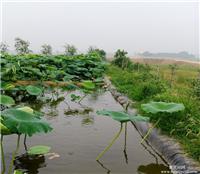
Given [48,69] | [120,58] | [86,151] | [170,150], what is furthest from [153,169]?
[120,58]

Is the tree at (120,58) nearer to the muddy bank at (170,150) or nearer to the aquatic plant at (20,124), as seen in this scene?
the muddy bank at (170,150)

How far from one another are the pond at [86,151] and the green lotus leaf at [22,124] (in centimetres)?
79

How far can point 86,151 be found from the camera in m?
4.51

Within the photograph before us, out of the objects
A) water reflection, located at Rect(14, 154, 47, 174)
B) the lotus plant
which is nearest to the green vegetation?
water reflection, located at Rect(14, 154, 47, 174)

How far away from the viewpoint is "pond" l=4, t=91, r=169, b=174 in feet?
13.0

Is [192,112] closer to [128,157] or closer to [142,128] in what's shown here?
→ [142,128]

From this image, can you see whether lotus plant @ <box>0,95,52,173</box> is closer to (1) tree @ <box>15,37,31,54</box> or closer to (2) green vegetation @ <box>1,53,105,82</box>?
(2) green vegetation @ <box>1,53,105,82</box>

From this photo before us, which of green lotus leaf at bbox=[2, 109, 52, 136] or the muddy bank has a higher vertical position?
green lotus leaf at bbox=[2, 109, 52, 136]

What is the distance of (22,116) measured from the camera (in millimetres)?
3369

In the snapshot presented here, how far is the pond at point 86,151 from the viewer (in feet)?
13.0

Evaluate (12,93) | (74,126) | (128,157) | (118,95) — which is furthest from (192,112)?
(12,93)

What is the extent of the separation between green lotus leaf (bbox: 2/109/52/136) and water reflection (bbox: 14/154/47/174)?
0.76 meters

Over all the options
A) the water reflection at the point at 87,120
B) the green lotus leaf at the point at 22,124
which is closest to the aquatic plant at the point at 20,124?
the green lotus leaf at the point at 22,124

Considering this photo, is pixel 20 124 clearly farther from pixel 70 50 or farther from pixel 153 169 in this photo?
pixel 70 50
